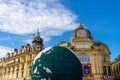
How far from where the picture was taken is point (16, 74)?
209 feet

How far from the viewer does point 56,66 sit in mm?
24516

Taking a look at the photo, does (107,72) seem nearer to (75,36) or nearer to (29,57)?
(75,36)

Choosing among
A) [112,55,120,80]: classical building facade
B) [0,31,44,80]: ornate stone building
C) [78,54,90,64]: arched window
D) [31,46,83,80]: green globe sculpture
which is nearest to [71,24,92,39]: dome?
[78,54,90,64]: arched window

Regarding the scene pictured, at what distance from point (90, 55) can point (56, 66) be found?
1264 inches

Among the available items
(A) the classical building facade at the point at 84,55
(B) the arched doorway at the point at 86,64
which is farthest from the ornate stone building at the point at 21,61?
(B) the arched doorway at the point at 86,64

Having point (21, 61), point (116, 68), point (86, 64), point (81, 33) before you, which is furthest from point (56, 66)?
point (116, 68)

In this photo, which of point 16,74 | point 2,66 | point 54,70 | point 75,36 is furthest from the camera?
point 2,66

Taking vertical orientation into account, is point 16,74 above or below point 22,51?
below

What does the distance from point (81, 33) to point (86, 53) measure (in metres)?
5.27

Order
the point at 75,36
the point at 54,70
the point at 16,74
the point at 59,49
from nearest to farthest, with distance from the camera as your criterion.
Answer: the point at 54,70
the point at 59,49
the point at 75,36
the point at 16,74

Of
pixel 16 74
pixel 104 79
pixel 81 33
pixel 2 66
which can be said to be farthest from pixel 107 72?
pixel 2 66

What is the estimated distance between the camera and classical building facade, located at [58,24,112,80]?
54.3 metres

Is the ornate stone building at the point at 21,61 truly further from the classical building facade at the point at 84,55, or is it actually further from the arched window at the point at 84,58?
the arched window at the point at 84,58

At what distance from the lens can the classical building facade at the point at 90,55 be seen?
54.3 meters
